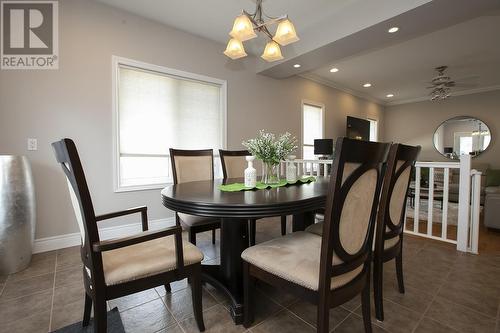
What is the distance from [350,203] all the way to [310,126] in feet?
14.7

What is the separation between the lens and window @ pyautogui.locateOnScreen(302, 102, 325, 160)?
512cm

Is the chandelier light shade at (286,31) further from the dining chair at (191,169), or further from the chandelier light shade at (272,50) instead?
the dining chair at (191,169)

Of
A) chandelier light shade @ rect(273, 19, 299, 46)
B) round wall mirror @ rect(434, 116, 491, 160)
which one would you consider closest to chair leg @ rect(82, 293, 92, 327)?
chandelier light shade @ rect(273, 19, 299, 46)

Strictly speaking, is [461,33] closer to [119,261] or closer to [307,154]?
[307,154]

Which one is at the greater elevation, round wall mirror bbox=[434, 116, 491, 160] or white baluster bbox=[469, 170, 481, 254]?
round wall mirror bbox=[434, 116, 491, 160]

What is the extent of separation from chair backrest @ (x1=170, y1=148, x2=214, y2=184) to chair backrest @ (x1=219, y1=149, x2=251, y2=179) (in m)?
0.16

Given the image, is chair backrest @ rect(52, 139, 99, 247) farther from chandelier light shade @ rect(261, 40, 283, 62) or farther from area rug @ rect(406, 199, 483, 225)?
area rug @ rect(406, 199, 483, 225)

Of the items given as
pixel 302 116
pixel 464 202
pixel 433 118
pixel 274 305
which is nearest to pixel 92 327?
pixel 274 305

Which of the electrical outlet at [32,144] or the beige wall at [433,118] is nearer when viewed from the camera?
the electrical outlet at [32,144]

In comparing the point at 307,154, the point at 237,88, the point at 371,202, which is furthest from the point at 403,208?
the point at 307,154

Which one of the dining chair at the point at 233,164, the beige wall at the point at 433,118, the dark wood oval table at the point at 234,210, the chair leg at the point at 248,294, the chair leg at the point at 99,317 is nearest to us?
the chair leg at the point at 99,317

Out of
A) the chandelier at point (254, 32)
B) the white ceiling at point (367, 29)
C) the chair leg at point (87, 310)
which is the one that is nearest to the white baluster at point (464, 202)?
the white ceiling at point (367, 29)

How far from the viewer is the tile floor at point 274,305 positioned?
137 cm

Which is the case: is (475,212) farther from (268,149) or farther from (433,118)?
(433,118)
